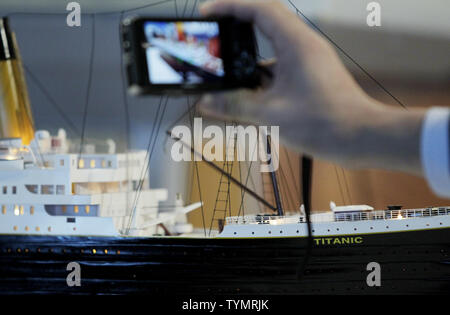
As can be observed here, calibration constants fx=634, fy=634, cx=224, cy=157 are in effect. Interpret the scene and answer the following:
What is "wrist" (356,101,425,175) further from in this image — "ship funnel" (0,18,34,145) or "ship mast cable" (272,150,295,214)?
"ship funnel" (0,18,34,145)

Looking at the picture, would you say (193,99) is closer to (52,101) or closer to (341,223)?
(52,101)

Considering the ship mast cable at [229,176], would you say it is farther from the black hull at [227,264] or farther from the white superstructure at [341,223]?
the black hull at [227,264]

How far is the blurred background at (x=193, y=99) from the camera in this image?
3252 millimetres

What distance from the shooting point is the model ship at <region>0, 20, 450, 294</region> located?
3.29 metres

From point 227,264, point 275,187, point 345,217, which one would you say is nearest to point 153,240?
point 227,264

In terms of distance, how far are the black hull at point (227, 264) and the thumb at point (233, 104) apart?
2680 mm

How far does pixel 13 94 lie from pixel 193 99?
1.05m

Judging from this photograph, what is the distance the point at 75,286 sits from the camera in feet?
10.9

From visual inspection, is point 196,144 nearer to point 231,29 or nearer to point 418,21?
point 418,21

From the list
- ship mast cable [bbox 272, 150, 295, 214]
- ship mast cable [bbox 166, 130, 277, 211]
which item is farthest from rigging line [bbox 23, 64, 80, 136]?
ship mast cable [bbox 272, 150, 295, 214]

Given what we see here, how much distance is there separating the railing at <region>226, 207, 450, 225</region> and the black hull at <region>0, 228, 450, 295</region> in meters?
0.10

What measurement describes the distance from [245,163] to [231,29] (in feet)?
8.68
